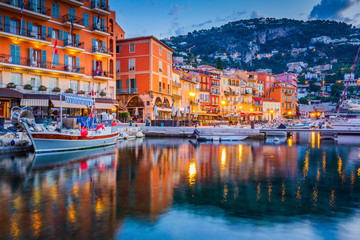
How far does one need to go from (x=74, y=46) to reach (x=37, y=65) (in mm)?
5590

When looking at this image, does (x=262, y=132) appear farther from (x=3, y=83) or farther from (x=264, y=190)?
(x=3, y=83)

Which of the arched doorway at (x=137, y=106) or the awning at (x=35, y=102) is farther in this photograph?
the arched doorway at (x=137, y=106)

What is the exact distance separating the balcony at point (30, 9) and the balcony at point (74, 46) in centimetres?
349

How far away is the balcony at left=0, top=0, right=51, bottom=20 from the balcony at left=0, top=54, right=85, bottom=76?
4.83 meters

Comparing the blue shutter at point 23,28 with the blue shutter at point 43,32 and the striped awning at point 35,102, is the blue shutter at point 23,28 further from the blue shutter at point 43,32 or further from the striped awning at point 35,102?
the striped awning at point 35,102

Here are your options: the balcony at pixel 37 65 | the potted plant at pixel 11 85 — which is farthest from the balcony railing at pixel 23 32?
the potted plant at pixel 11 85

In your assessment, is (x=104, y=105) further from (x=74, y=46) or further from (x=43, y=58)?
(x=43, y=58)

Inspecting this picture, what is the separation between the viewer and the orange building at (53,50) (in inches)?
1156

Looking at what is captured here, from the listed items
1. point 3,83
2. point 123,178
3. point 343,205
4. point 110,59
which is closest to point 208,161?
point 123,178

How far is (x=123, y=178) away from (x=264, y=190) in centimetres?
644

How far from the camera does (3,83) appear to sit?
94.2ft

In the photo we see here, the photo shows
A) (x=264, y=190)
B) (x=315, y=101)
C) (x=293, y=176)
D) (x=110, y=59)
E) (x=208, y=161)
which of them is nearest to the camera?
(x=264, y=190)

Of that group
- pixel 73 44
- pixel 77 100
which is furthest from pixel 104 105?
pixel 77 100

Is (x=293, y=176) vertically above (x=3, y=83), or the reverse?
(x=3, y=83)
